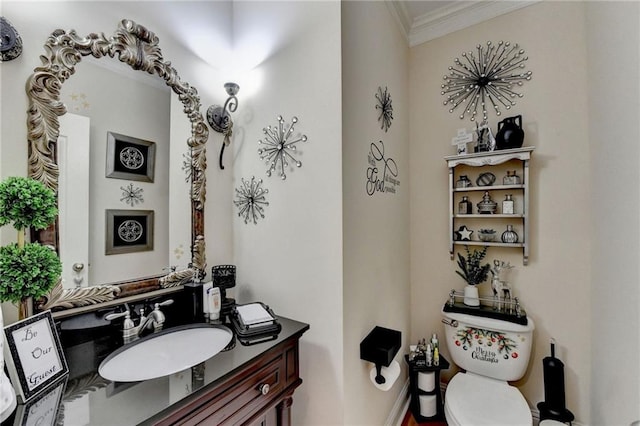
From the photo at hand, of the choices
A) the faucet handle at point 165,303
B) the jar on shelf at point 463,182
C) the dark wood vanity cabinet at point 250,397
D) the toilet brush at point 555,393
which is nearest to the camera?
the dark wood vanity cabinet at point 250,397

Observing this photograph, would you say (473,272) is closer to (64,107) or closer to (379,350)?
(379,350)

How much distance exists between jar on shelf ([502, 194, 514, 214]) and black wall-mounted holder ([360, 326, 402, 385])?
3.46ft

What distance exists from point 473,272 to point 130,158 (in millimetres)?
2002

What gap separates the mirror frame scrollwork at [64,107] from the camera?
0.89 m

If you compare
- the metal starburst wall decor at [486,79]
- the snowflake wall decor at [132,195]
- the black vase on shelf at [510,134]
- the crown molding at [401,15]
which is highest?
the crown molding at [401,15]

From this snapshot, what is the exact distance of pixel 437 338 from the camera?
2.00m

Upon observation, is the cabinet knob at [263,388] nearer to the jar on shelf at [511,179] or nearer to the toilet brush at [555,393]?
the toilet brush at [555,393]

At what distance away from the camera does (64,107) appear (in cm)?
95

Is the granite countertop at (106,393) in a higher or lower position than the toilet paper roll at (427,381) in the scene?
higher

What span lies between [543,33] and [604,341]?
1.79 m

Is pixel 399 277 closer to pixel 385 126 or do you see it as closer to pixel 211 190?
pixel 385 126

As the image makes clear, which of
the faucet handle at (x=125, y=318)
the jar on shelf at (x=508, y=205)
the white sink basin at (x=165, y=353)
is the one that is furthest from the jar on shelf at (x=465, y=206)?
the faucet handle at (x=125, y=318)

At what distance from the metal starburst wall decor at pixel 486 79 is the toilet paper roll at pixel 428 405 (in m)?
1.87

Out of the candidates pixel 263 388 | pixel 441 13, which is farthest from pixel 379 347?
pixel 441 13
